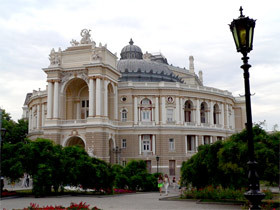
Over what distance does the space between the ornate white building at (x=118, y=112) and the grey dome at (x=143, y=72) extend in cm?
660

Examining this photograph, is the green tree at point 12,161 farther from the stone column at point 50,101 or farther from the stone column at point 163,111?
the stone column at point 163,111

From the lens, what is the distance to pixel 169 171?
5044 cm

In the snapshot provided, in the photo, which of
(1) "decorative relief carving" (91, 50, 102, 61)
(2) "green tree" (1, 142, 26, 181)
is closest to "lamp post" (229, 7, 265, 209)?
(2) "green tree" (1, 142, 26, 181)

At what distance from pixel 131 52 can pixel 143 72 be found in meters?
12.1

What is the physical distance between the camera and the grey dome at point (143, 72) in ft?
194

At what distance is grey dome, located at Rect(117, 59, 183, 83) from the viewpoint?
59.2 m

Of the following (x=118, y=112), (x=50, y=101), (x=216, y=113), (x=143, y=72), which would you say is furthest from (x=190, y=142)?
(x=50, y=101)

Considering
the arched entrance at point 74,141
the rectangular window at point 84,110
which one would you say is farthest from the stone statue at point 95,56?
the arched entrance at point 74,141

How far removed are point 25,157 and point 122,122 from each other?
85.6 feet

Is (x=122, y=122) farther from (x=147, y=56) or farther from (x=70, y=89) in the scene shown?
(x=147, y=56)

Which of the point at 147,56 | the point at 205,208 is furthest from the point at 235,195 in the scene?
the point at 147,56

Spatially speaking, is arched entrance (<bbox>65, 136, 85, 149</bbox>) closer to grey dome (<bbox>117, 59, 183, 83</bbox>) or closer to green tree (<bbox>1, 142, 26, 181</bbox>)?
grey dome (<bbox>117, 59, 183, 83</bbox>)

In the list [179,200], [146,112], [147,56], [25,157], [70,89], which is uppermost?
[147,56]

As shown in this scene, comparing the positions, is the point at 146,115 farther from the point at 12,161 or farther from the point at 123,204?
the point at 123,204
